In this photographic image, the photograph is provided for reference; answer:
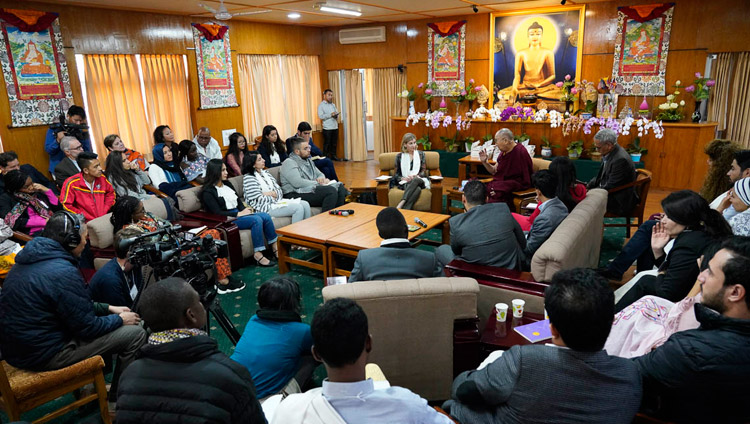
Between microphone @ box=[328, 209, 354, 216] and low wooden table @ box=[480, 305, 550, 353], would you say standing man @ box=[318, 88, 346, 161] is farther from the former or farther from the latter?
low wooden table @ box=[480, 305, 550, 353]

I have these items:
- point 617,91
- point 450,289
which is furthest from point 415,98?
point 450,289

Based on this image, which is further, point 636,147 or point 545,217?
point 636,147

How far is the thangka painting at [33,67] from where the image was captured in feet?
18.2

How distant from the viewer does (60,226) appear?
245 cm

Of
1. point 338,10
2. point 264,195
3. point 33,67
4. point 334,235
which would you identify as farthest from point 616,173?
point 33,67

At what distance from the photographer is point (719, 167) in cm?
420

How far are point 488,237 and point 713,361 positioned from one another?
1.71 m

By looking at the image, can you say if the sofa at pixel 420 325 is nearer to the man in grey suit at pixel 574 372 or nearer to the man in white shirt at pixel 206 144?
the man in grey suit at pixel 574 372

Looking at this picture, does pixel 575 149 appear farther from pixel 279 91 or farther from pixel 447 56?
pixel 279 91

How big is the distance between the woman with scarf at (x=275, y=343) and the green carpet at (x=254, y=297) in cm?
83

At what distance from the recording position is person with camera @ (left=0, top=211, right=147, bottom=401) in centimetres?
225

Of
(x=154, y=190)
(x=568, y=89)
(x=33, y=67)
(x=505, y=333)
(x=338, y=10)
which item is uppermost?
→ (x=338, y=10)

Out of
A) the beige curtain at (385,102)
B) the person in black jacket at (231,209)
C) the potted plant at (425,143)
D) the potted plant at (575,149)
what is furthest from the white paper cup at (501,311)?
the beige curtain at (385,102)

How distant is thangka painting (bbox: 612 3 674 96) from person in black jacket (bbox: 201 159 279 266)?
6.24 metres
